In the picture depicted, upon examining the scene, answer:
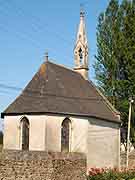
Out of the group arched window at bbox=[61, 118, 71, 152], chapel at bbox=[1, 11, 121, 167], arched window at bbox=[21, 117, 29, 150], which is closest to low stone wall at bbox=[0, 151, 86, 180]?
chapel at bbox=[1, 11, 121, 167]

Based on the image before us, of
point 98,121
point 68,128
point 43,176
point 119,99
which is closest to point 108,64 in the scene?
point 119,99

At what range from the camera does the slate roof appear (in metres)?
31.4

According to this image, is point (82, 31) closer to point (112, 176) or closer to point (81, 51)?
point (81, 51)

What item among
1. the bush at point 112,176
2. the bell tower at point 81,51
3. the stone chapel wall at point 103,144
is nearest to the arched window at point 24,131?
the stone chapel wall at point 103,144

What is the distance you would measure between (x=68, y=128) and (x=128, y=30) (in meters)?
13.3

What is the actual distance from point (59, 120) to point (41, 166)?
9.51 m

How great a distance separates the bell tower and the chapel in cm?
389

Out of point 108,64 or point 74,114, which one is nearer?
point 74,114

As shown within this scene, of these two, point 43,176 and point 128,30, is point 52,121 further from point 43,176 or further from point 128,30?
point 128,30

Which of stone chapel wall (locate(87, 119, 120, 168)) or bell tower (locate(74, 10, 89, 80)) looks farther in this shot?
bell tower (locate(74, 10, 89, 80))

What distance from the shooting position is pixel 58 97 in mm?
32594

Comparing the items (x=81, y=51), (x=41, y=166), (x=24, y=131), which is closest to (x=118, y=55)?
(x=81, y=51)

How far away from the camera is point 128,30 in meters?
40.5

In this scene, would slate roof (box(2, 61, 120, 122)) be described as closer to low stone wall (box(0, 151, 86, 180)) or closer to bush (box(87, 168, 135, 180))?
bush (box(87, 168, 135, 180))
